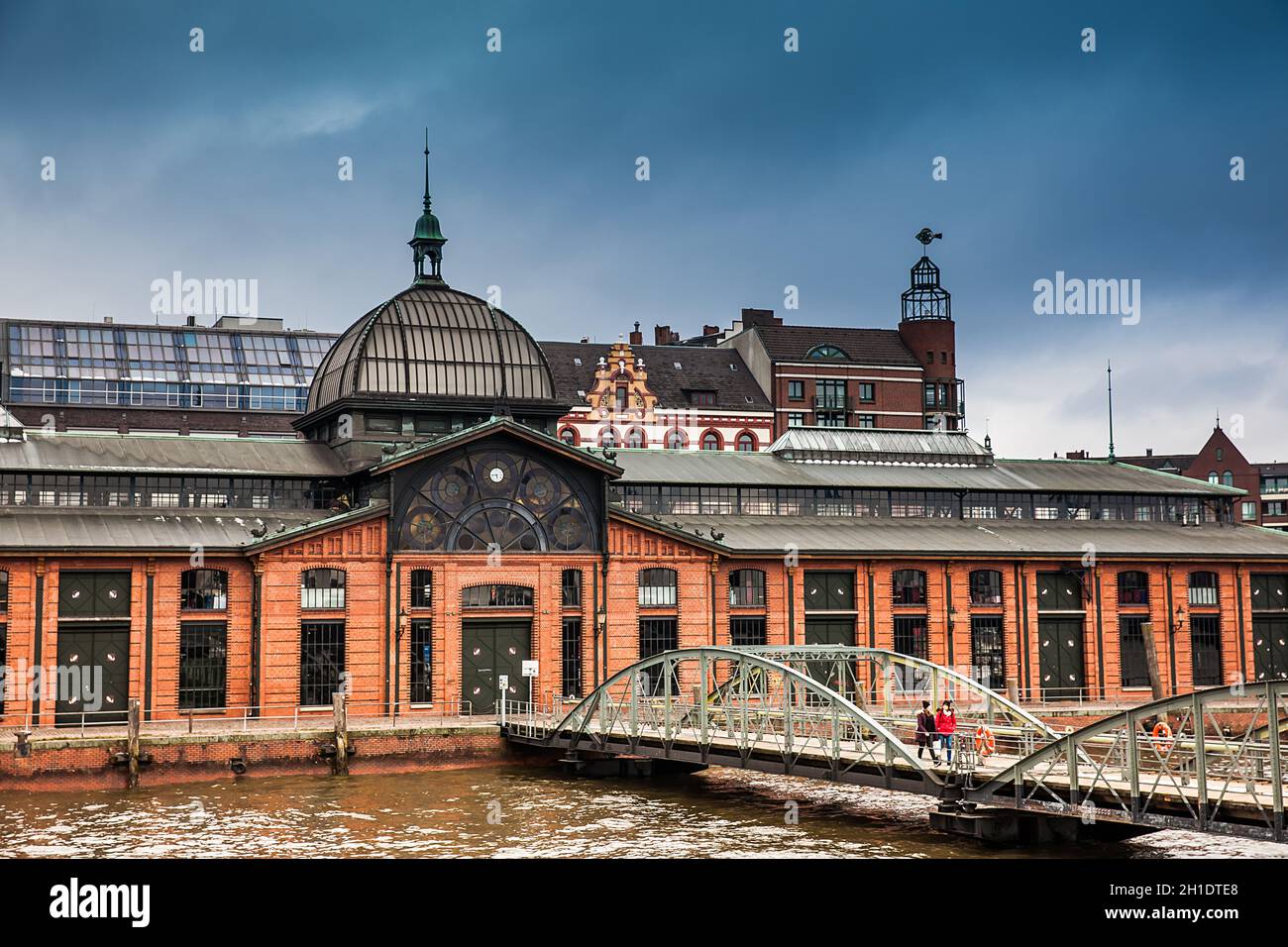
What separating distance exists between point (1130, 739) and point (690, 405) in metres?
69.5

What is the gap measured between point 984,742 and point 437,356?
102 ft

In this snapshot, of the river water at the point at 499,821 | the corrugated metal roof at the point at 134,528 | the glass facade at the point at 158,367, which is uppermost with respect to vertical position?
the glass facade at the point at 158,367

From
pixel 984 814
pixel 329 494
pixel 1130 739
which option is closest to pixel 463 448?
pixel 329 494

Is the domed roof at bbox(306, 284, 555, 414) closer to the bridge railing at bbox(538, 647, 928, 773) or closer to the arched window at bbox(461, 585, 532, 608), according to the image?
the arched window at bbox(461, 585, 532, 608)

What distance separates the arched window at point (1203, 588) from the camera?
67.2 metres

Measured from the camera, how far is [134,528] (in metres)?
54.0

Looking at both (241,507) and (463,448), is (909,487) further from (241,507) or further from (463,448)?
(241,507)

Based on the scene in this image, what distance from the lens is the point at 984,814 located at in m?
35.6

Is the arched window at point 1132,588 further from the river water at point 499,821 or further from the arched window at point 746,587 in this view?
the river water at point 499,821

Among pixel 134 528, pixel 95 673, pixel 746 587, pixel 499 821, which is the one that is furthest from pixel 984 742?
pixel 134 528

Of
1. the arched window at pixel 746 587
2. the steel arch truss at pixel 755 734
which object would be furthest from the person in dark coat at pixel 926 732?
the arched window at pixel 746 587

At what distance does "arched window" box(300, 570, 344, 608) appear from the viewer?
178ft

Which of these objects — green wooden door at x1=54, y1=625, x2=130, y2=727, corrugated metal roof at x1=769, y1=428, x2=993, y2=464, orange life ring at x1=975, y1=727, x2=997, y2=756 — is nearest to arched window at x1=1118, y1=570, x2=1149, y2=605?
corrugated metal roof at x1=769, y1=428, x2=993, y2=464

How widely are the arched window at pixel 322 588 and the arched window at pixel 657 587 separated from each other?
1136 cm
